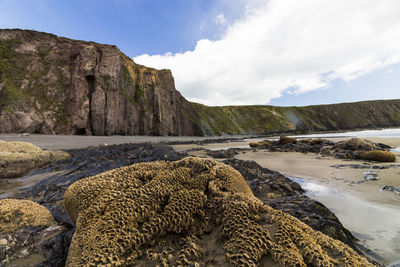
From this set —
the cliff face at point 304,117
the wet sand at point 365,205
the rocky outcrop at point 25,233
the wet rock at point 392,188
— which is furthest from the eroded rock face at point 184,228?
the cliff face at point 304,117

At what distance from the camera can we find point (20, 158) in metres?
6.77

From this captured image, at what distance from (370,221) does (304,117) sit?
9560cm

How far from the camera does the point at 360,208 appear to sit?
3.19m

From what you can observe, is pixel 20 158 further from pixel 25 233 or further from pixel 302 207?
pixel 302 207

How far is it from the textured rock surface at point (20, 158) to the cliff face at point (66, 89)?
19229mm

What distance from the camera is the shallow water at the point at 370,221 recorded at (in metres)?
2.02

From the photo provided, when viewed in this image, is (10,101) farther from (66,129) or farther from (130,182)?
(130,182)

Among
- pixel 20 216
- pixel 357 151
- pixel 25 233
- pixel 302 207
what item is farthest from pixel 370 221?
pixel 357 151

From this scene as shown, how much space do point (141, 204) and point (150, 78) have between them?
41624 millimetres

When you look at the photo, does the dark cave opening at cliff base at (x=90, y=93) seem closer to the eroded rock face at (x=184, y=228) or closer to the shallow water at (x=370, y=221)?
the eroded rock face at (x=184, y=228)

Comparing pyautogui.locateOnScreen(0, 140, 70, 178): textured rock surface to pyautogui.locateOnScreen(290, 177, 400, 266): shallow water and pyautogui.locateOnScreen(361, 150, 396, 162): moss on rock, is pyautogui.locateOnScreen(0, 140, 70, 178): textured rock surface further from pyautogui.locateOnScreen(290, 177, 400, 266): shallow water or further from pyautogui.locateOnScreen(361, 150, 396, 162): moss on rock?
pyautogui.locateOnScreen(361, 150, 396, 162): moss on rock

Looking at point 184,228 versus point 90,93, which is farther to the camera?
point 90,93

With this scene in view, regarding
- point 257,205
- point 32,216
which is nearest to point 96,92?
point 32,216

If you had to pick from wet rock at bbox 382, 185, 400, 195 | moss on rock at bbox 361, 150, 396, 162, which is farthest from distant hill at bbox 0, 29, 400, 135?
wet rock at bbox 382, 185, 400, 195
